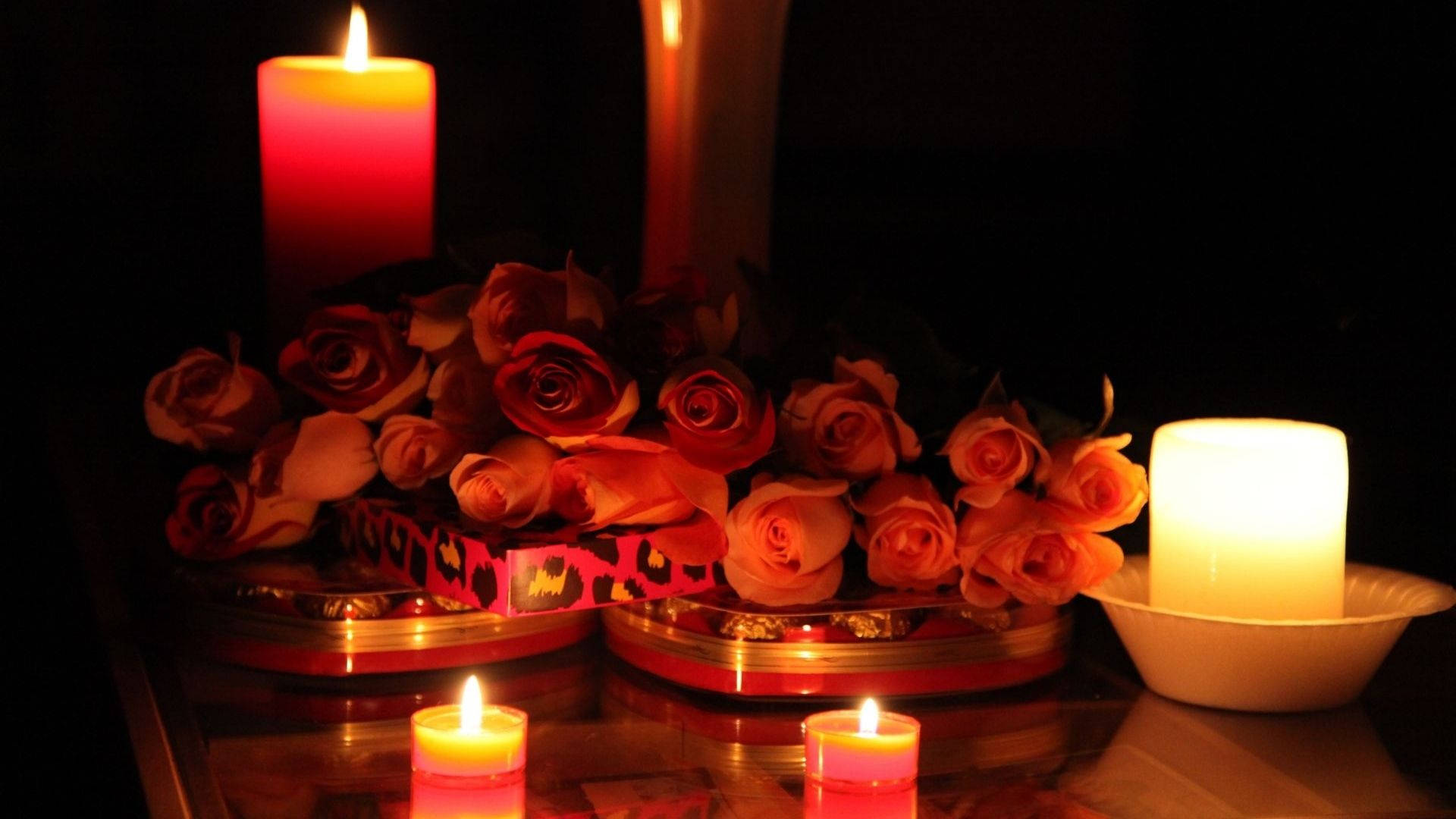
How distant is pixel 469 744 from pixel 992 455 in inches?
9.9

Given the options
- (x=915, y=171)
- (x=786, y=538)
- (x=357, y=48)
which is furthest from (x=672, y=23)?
(x=915, y=171)

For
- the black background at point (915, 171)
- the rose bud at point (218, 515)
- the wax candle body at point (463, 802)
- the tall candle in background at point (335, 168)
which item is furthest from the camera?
the black background at point (915, 171)

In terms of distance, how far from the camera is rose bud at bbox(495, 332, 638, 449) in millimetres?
687

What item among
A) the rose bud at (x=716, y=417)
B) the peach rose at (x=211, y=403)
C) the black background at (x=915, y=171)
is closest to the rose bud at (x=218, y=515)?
the peach rose at (x=211, y=403)

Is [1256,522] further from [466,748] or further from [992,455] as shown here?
[466,748]

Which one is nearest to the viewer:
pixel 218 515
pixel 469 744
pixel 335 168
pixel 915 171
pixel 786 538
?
pixel 469 744

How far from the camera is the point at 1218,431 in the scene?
0.79m

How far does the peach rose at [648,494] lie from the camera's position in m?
0.69

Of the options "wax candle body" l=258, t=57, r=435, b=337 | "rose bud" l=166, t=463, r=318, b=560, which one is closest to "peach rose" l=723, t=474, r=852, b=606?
"rose bud" l=166, t=463, r=318, b=560

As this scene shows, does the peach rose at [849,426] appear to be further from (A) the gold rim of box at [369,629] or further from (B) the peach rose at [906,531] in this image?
(A) the gold rim of box at [369,629]

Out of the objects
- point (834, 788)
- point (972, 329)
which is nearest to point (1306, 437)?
point (834, 788)

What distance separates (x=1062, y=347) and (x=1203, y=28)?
1.00 ft

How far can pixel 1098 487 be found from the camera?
0.70 metres

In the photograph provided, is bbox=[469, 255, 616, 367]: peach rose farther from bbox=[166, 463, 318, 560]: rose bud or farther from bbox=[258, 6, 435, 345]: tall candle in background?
bbox=[258, 6, 435, 345]: tall candle in background
